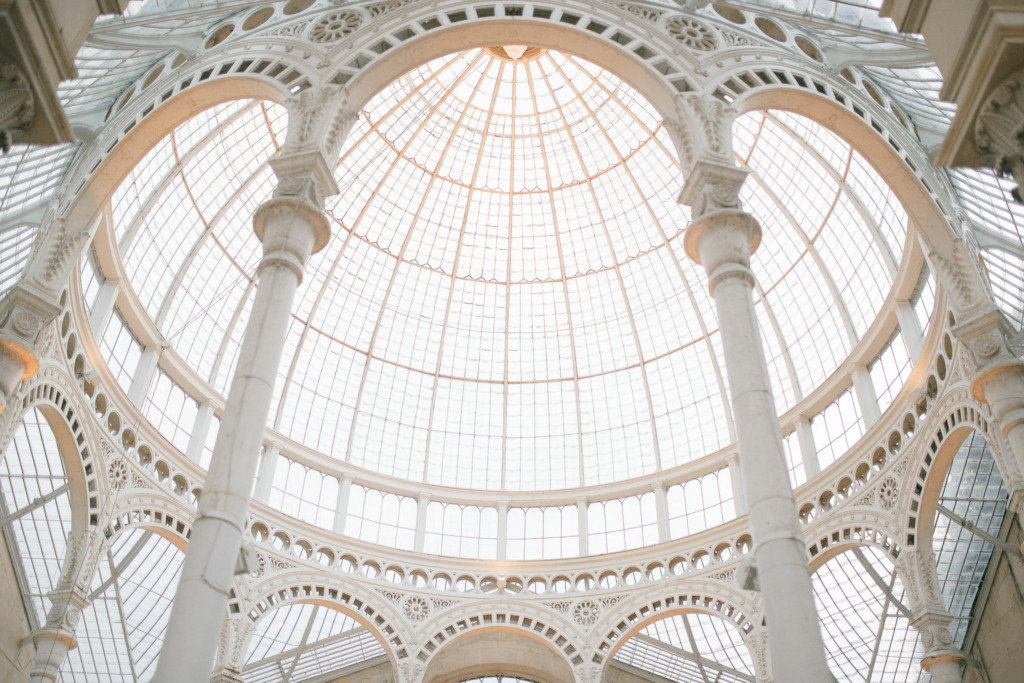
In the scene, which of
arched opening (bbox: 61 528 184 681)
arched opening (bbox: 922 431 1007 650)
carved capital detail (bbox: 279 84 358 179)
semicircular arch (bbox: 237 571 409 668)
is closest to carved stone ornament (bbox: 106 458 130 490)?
semicircular arch (bbox: 237 571 409 668)

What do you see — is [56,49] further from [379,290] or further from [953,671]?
[379,290]

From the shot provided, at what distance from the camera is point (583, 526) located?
40.2m

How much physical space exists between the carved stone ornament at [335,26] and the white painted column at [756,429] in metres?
10.1

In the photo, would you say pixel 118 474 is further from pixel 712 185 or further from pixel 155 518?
pixel 712 185

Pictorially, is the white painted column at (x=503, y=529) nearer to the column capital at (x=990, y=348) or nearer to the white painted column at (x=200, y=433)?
the white painted column at (x=200, y=433)

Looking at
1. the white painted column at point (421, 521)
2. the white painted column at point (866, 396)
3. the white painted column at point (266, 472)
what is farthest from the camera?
the white painted column at point (421, 521)

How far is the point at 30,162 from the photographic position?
80.8ft

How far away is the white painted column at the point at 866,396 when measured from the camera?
3297 centimetres

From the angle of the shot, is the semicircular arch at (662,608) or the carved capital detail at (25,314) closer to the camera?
the carved capital detail at (25,314)

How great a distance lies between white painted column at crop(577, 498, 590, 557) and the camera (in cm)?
3941

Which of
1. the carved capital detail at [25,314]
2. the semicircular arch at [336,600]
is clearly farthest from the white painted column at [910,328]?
the carved capital detail at [25,314]

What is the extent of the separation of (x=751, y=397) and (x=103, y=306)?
2369 cm

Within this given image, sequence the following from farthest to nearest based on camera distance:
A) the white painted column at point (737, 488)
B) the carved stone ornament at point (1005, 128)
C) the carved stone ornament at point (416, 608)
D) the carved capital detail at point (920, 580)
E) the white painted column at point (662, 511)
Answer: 1. the white painted column at point (662, 511)
2. the white painted column at point (737, 488)
3. the carved stone ornament at point (416, 608)
4. the carved capital detail at point (920, 580)
5. the carved stone ornament at point (1005, 128)

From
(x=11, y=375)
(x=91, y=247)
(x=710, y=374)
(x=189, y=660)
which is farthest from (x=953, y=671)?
(x=91, y=247)
